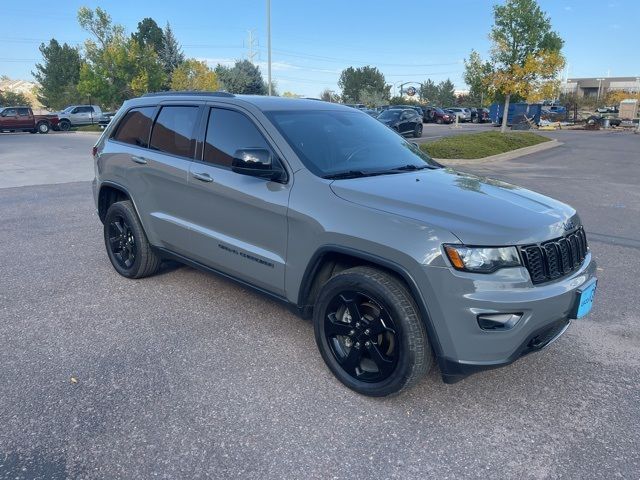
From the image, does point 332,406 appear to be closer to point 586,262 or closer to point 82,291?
point 586,262

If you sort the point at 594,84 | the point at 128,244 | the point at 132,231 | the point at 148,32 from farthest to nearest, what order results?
the point at 594,84, the point at 148,32, the point at 128,244, the point at 132,231

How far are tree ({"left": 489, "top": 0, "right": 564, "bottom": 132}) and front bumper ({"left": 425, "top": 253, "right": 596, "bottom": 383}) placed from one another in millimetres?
24088

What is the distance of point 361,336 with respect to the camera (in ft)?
10.0

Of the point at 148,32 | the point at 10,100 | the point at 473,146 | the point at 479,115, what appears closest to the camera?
the point at 473,146

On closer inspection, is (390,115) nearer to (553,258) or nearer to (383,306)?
(553,258)

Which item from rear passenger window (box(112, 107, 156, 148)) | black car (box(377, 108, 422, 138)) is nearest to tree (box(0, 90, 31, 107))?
black car (box(377, 108, 422, 138))

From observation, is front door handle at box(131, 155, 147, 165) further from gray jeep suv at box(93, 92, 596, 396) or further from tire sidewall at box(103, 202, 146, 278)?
tire sidewall at box(103, 202, 146, 278)

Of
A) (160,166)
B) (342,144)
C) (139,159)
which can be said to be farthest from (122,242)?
(342,144)

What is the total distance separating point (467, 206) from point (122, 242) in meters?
3.55

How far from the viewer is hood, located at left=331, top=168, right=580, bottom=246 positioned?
271cm

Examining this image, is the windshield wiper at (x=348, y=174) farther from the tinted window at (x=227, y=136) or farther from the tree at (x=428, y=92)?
the tree at (x=428, y=92)

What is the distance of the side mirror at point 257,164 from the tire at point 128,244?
5.86 feet

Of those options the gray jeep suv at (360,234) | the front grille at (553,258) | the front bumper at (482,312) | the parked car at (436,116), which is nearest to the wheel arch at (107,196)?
the gray jeep suv at (360,234)

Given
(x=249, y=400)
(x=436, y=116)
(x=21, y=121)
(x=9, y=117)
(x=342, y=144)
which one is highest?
(x=436, y=116)
